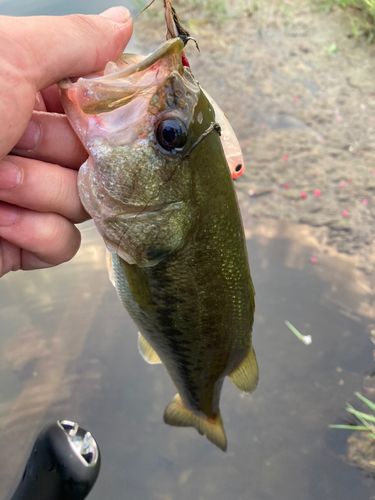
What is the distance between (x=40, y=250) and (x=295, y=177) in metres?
2.16

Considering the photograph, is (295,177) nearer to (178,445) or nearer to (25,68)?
(178,445)

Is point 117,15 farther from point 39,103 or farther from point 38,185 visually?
point 38,185

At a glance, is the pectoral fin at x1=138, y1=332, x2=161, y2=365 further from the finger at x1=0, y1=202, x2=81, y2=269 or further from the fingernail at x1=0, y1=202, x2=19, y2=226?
the fingernail at x1=0, y1=202, x2=19, y2=226

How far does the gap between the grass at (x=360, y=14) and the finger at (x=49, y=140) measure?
3865mm

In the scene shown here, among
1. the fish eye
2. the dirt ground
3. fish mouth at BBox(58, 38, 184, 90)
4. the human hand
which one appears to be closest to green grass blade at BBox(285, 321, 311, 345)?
the dirt ground

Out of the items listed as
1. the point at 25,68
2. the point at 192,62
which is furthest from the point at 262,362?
the point at 192,62

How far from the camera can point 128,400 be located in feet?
6.39

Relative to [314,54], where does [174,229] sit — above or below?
below

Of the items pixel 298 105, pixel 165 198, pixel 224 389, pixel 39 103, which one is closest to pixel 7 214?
pixel 39 103

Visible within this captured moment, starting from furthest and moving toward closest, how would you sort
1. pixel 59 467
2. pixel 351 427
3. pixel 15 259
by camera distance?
pixel 351 427 < pixel 59 467 < pixel 15 259

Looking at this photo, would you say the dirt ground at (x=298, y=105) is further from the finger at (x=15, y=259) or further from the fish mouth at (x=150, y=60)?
the fish mouth at (x=150, y=60)

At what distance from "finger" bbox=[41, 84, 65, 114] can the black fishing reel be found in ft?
5.13

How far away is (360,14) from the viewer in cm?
377

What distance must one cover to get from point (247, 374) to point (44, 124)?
1044 millimetres
